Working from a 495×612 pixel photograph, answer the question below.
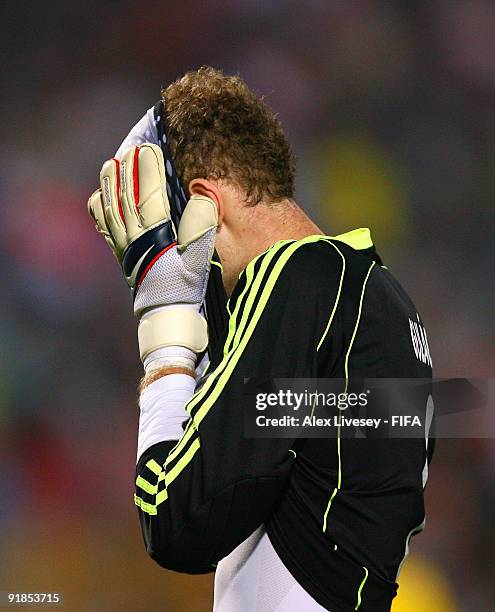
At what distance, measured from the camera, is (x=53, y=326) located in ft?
9.09

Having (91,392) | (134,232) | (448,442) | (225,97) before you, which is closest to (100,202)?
(134,232)

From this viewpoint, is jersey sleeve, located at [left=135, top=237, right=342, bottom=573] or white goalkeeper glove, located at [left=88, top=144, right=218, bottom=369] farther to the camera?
white goalkeeper glove, located at [left=88, top=144, right=218, bottom=369]

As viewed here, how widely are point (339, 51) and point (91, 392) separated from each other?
1411mm

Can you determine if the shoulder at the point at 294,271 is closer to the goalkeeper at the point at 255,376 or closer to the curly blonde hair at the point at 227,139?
the goalkeeper at the point at 255,376

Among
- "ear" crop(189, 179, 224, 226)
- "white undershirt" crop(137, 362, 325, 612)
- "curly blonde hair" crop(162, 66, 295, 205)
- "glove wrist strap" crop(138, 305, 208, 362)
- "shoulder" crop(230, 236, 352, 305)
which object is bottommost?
"white undershirt" crop(137, 362, 325, 612)

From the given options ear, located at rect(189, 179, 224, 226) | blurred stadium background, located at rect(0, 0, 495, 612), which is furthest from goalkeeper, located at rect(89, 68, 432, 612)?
blurred stadium background, located at rect(0, 0, 495, 612)

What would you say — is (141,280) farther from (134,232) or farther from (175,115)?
(175,115)

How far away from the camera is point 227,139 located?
1156 millimetres

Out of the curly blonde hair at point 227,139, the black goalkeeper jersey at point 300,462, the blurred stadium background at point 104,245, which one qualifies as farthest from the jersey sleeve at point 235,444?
the blurred stadium background at point 104,245

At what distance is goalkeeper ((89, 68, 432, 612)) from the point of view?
900mm

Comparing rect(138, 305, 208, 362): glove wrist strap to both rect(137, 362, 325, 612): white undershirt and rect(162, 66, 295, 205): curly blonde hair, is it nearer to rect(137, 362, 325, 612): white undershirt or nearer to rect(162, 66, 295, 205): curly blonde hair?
rect(137, 362, 325, 612): white undershirt

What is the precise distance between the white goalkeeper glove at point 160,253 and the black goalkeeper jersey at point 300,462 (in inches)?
4.7

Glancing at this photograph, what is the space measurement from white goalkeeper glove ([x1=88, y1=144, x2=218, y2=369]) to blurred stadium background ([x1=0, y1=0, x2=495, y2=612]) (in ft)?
5.51

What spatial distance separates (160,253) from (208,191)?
11 centimetres
